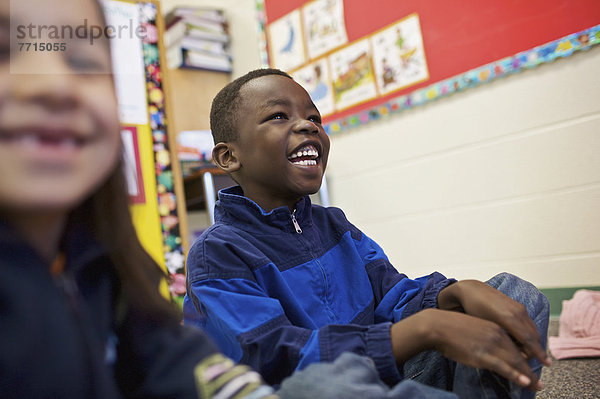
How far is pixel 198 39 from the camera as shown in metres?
2.53

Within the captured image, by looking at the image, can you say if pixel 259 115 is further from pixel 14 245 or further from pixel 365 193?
pixel 365 193

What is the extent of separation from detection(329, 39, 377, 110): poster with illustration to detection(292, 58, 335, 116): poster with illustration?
0.10ft

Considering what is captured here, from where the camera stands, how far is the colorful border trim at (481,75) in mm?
1476

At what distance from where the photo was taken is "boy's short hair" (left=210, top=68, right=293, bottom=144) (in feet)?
3.16

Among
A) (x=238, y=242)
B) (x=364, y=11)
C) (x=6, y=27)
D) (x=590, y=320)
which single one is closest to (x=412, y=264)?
(x=590, y=320)

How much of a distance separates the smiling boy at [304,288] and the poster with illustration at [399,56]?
101 cm

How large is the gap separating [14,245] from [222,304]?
38cm

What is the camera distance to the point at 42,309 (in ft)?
0.96

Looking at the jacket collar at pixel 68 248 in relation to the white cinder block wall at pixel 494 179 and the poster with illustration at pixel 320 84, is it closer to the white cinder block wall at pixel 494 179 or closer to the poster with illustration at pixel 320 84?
Answer: the white cinder block wall at pixel 494 179

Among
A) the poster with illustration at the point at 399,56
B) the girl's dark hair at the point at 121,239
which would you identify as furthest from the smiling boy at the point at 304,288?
the poster with illustration at the point at 399,56

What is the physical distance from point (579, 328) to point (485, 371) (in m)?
0.97

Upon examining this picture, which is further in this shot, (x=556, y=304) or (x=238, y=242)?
(x=556, y=304)

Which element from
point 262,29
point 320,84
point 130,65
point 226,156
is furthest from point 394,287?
point 262,29

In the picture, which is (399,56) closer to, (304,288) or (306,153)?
(306,153)
